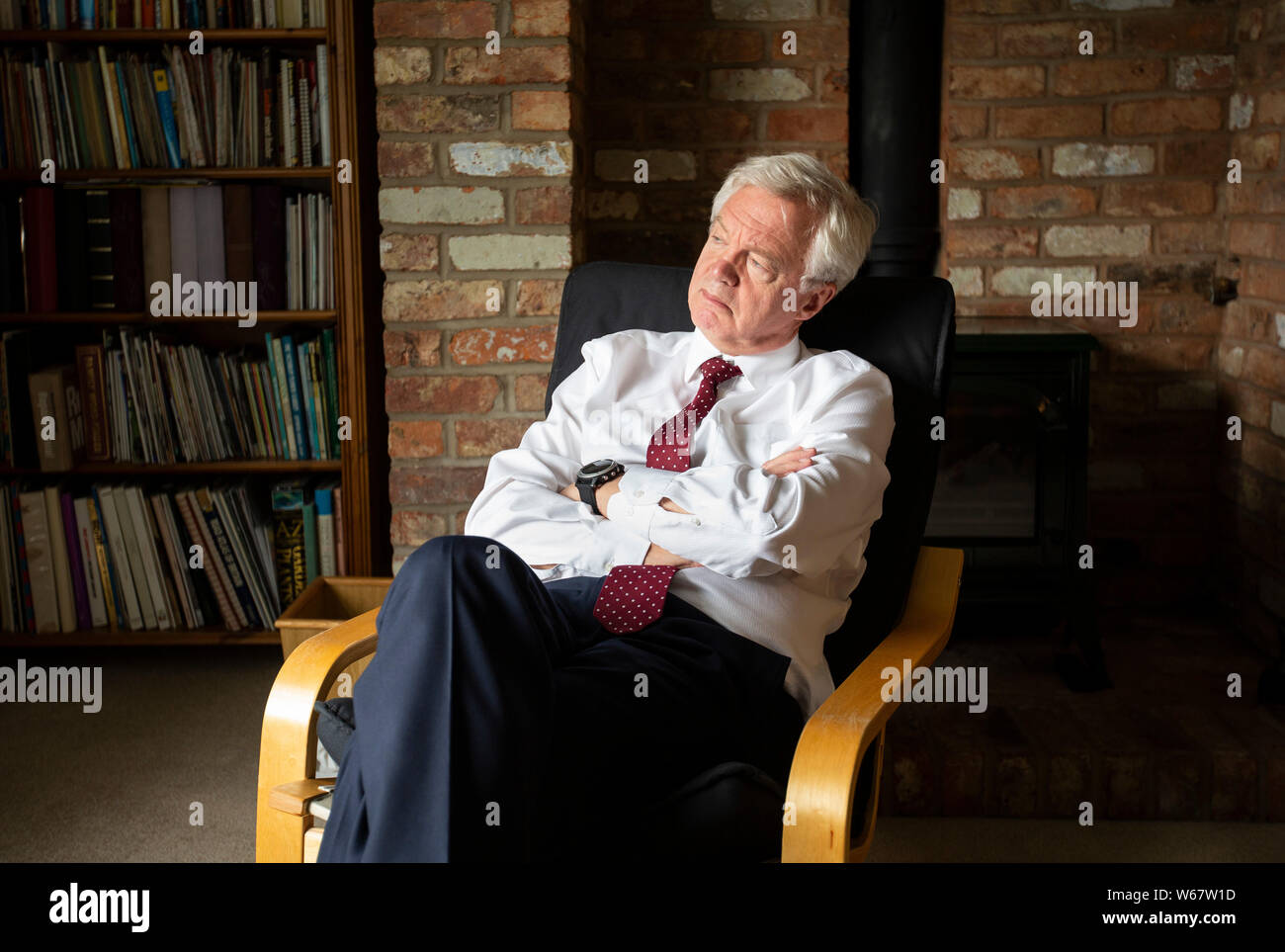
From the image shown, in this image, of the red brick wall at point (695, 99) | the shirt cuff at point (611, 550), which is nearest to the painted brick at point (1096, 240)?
the red brick wall at point (695, 99)

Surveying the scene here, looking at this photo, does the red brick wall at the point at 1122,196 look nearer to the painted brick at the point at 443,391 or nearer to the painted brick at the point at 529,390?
the painted brick at the point at 529,390

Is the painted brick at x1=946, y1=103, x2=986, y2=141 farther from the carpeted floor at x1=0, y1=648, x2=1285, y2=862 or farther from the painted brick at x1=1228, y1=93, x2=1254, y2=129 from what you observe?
the carpeted floor at x1=0, y1=648, x2=1285, y2=862

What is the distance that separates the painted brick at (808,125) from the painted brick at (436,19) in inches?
27.7

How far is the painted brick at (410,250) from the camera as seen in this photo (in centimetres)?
241

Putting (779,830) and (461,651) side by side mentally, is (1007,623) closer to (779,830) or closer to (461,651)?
→ (779,830)

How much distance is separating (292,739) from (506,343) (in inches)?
44.9

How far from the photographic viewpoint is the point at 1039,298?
2.75m

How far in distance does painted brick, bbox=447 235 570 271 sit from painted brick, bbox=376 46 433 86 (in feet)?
1.04

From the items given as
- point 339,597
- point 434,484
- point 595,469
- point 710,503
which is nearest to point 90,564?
point 339,597
